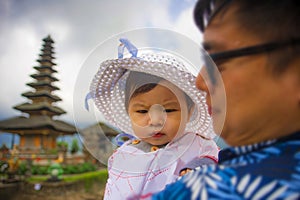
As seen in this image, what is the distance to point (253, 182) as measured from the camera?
0.27m

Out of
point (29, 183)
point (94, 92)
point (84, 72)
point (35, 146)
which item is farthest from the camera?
point (35, 146)

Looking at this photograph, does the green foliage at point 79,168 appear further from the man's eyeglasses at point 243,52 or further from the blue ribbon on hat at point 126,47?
the man's eyeglasses at point 243,52

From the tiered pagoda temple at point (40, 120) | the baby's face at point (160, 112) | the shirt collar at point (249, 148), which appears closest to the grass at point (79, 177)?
the tiered pagoda temple at point (40, 120)

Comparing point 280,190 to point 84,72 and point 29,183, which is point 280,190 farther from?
point 29,183

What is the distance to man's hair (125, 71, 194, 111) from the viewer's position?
543mm

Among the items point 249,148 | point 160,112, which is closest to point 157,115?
point 160,112

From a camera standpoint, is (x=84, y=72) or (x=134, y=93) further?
(x=134, y=93)

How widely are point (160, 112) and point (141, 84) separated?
0.21 feet

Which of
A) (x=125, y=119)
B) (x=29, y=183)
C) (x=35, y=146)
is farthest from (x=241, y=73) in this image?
(x=35, y=146)

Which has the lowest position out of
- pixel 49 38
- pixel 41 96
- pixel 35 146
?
pixel 35 146

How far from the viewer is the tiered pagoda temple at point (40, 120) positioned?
13237 mm

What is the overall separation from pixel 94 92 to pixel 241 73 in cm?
33

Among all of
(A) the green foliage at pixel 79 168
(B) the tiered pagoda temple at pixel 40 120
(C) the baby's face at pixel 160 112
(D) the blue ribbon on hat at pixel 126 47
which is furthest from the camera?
(B) the tiered pagoda temple at pixel 40 120

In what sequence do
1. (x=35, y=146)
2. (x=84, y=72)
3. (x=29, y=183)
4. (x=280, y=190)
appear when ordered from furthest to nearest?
1. (x=35, y=146)
2. (x=29, y=183)
3. (x=84, y=72)
4. (x=280, y=190)
